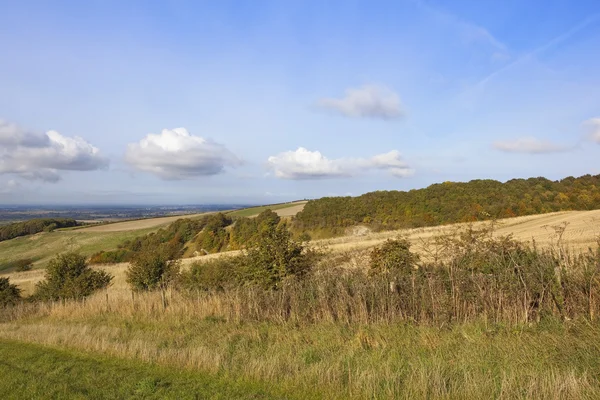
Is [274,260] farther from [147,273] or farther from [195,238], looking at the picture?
[195,238]

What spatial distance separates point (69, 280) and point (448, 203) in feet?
224

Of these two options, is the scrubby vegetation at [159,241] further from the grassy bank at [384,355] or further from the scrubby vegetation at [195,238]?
the grassy bank at [384,355]

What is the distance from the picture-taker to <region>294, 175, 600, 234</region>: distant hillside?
68000mm

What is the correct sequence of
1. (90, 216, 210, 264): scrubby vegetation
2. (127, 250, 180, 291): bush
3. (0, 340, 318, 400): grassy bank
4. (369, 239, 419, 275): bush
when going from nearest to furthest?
1. (0, 340, 318, 400): grassy bank
2. (369, 239, 419, 275): bush
3. (127, 250, 180, 291): bush
4. (90, 216, 210, 264): scrubby vegetation

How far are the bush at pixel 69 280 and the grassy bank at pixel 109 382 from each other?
14679 mm

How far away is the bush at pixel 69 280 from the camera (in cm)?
2161

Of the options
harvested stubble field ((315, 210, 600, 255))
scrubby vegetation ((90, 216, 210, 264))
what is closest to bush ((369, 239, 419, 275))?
harvested stubble field ((315, 210, 600, 255))

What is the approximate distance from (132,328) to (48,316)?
7.51 m

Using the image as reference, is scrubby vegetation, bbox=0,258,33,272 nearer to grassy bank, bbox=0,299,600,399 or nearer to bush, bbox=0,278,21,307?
bush, bbox=0,278,21,307

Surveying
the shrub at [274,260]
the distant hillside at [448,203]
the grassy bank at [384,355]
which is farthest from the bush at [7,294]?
the distant hillside at [448,203]

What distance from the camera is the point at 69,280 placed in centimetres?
2209

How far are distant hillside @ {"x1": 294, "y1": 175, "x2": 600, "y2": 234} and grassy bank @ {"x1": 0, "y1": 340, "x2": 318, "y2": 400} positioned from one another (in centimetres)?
6354

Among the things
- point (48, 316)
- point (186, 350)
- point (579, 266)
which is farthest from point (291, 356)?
point (48, 316)

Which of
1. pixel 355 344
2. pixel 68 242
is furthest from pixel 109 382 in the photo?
pixel 68 242
